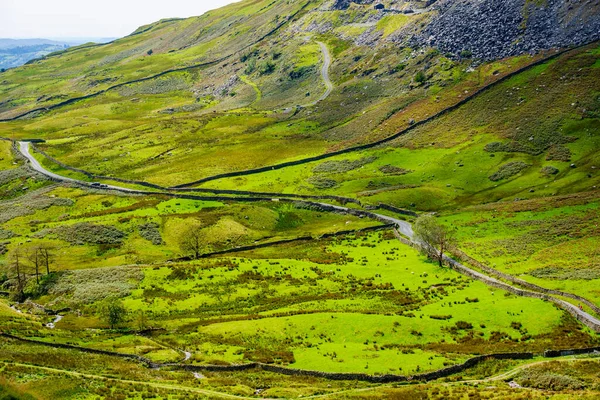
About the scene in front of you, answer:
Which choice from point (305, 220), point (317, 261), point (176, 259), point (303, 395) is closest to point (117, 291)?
point (176, 259)

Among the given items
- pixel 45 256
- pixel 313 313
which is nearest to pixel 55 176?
pixel 45 256

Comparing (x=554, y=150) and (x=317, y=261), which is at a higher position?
(x=554, y=150)

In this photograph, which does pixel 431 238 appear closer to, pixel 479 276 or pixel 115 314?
pixel 479 276

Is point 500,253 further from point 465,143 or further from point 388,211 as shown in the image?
point 465,143

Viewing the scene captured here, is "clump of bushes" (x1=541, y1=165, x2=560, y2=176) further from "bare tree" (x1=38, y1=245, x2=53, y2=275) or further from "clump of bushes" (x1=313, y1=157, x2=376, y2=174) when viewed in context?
"bare tree" (x1=38, y1=245, x2=53, y2=275)

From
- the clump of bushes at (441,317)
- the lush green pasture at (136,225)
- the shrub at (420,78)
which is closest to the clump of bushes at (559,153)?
the lush green pasture at (136,225)

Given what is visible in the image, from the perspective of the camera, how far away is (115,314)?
69.4 metres

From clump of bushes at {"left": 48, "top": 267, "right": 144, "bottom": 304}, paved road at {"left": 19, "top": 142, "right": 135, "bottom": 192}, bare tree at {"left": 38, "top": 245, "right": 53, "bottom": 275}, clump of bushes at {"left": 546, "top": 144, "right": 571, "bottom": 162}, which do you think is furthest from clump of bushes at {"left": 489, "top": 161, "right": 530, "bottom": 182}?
bare tree at {"left": 38, "top": 245, "right": 53, "bottom": 275}

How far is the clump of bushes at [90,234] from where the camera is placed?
355 ft

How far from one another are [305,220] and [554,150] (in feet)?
226

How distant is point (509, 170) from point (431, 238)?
57.2 meters

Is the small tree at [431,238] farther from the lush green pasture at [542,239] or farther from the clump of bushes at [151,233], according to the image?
the clump of bushes at [151,233]

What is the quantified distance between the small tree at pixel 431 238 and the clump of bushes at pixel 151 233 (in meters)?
53.4

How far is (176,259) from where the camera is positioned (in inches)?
3932
